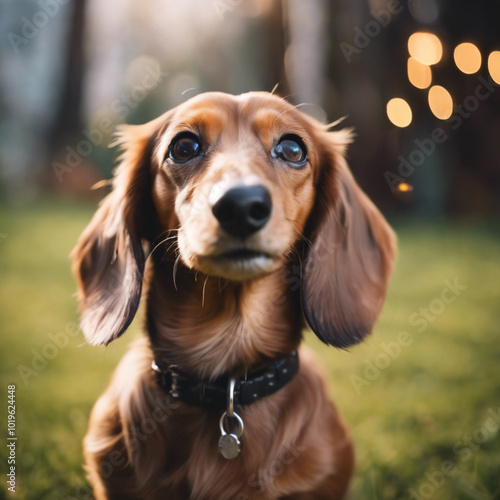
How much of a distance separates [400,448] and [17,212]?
2.83 m

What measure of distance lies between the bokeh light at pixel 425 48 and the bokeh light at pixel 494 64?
15.4 inches

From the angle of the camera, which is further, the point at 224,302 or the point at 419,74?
the point at 419,74

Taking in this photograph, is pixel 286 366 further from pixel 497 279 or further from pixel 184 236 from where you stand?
pixel 497 279

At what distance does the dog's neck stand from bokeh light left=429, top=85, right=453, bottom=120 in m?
2.24

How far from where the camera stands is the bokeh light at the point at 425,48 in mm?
3209

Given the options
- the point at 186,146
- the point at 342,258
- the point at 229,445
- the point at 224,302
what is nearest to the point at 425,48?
the point at 342,258

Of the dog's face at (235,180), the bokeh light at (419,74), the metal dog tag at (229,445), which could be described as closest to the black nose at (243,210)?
the dog's face at (235,180)

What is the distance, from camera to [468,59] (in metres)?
3.20

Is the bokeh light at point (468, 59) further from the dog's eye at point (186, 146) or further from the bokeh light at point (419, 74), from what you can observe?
the dog's eye at point (186, 146)

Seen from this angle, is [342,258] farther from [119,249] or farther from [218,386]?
[119,249]

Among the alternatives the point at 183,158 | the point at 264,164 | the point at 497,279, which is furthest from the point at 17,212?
the point at 497,279

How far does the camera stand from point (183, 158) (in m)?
1.64

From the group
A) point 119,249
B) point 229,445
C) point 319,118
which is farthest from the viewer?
point 319,118

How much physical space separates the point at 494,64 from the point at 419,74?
0.44 m
